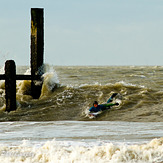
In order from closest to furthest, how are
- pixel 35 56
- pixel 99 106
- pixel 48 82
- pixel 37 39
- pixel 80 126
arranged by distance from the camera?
pixel 80 126 → pixel 99 106 → pixel 37 39 → pixel 35 56 → pixel 48 82

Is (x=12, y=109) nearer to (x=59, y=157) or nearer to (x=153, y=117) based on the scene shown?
(x=153, y=117)

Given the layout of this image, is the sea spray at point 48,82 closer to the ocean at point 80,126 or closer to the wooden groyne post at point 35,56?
the ocean at point 80,126

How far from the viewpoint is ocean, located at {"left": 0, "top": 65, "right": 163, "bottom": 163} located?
20.9 ft

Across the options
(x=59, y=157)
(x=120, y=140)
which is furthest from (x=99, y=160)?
(x=120, y=140)

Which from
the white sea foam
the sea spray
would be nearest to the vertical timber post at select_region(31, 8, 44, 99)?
the sea spray

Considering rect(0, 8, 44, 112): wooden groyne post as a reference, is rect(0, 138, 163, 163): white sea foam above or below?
below

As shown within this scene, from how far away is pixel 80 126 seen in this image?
9.91 metres

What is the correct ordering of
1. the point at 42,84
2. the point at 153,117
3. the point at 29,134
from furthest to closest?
1. the point at 42,84
2. the point at 153,117
3. the point at 29,134

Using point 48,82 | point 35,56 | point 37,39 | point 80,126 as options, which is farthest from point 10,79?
point 80,126

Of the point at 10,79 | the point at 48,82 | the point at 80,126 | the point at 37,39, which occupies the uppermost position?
the point at 37,39

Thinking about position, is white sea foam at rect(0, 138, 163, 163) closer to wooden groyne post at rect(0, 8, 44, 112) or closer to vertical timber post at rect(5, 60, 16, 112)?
vertical timber post at rect(5, 60, 16, 112)

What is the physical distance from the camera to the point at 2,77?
1204 cm

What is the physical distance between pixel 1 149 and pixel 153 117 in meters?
5.99

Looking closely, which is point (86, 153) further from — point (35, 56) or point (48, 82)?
point (48, 82)
